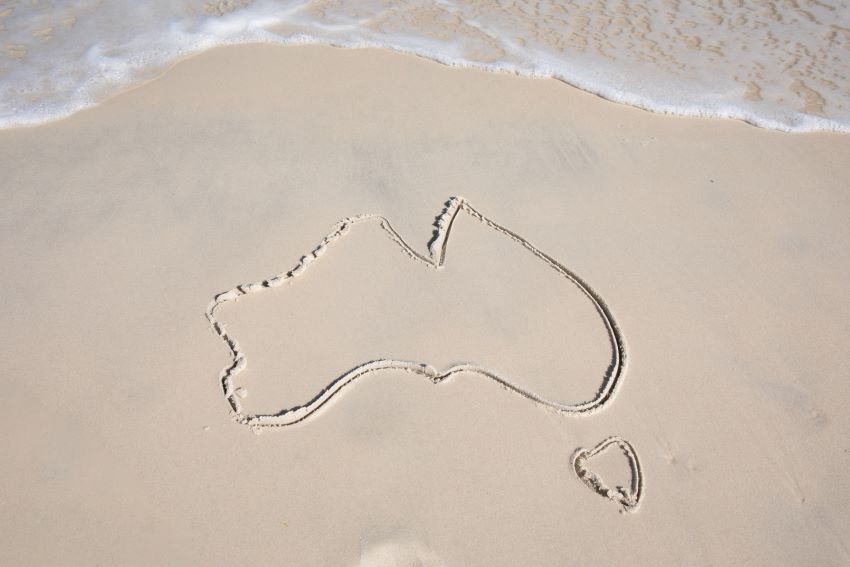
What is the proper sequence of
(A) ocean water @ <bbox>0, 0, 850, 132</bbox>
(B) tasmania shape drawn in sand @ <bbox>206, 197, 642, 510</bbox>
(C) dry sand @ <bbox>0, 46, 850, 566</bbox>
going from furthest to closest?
(A) ocean water @ <bbox>0, 0, 850, 132</bbox>
(B) tasmania shape drawn in sand @ <bbox>206, 197, 642, 510</bbox>
(C) dry sand @ <bbox>0, 46, 850, 566</bbox>

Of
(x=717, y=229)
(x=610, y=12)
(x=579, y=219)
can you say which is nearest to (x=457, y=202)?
(x=579, y=219)

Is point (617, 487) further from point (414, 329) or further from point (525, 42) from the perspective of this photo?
point (525, 42)

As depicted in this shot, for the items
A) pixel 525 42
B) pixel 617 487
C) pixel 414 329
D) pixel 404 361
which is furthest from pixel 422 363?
pixel 525 42

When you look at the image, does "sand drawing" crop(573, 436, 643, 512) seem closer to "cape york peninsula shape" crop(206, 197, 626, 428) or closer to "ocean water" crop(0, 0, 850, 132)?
"cape york peninsula shape" crop(206, 197, 626, 428)

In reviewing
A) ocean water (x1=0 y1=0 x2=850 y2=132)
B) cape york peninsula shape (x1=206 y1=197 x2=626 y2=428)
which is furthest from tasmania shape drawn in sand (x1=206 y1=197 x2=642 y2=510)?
ocean water (x1=0 y1=0 x2=850 y2=132)

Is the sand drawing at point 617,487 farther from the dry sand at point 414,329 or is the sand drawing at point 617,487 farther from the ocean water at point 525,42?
the ocean water at point 525,42

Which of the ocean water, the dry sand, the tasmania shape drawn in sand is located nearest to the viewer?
A: the dry sand
